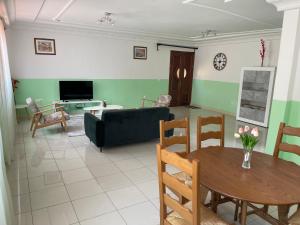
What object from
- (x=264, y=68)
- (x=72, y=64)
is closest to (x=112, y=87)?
(x=72, y=64)

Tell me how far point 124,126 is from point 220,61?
4987 millimetres

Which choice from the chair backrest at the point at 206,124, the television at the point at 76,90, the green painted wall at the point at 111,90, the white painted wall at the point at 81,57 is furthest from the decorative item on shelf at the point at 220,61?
the chair backrest at the point at 206,124

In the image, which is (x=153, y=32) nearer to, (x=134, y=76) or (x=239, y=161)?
(x=134, y=76)

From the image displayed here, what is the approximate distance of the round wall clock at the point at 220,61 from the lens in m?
7.34

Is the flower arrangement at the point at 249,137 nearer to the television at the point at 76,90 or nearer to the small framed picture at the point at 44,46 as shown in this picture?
the television at the point at 76,90

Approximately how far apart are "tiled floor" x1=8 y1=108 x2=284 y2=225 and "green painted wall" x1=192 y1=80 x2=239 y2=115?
2.97 meters

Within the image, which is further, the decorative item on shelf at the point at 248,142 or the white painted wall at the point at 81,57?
the white painted wall at the point at 81,57

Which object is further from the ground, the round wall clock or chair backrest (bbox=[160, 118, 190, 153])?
the round wall clock

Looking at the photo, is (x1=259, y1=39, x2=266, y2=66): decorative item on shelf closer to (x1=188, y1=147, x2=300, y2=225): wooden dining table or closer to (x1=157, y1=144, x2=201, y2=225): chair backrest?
(x1=188, y1=147, x2=300, y2=225): wooden dining table

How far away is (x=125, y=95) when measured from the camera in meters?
7.31

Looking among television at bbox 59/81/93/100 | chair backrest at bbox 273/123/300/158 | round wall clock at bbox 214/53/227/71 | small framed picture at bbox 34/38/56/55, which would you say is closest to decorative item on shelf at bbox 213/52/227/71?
round wall clock at bbox 214/53/227/71

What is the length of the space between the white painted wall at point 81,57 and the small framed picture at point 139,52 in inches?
4.6

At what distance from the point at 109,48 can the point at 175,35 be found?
215cm

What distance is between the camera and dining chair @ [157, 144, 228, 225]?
1.32 m
